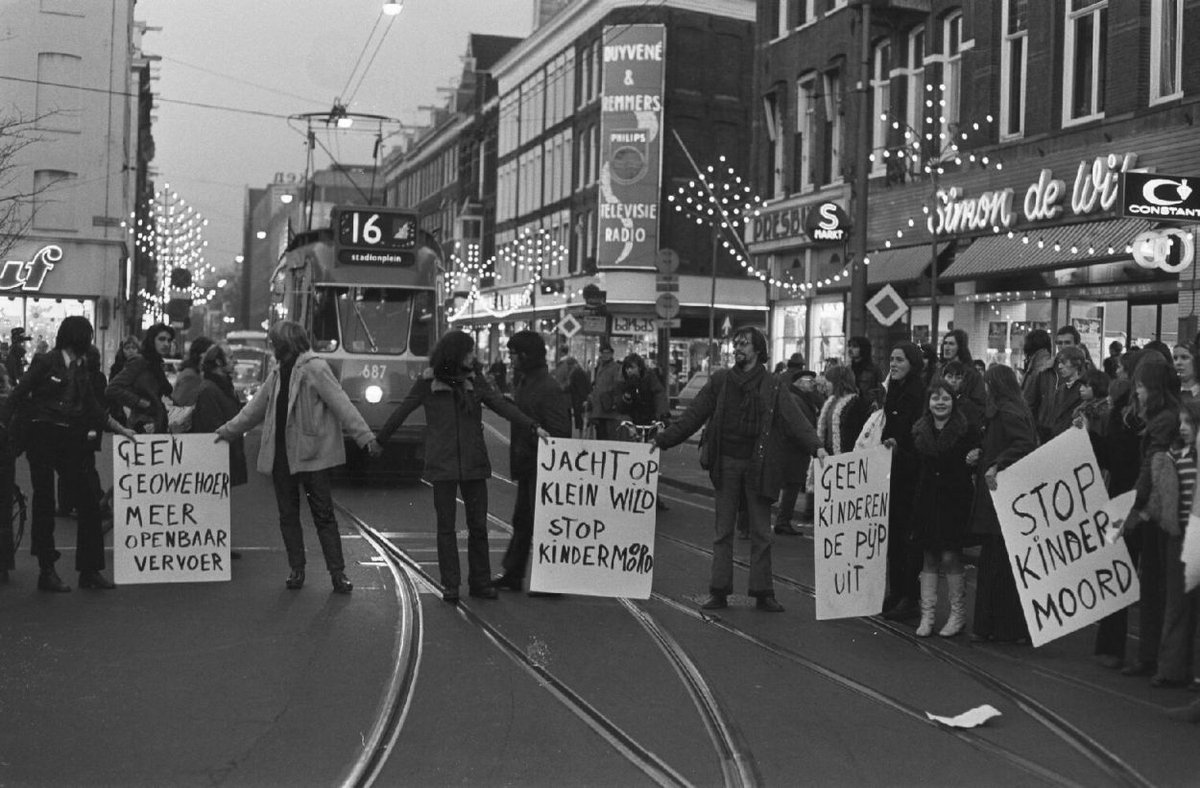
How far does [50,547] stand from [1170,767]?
751 cm

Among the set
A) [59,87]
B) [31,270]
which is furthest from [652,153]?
[31,270]

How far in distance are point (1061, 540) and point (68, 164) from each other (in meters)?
45.7

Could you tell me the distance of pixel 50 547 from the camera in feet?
36.3

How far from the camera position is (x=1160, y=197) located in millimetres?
18797

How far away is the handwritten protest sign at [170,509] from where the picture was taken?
11352 mm

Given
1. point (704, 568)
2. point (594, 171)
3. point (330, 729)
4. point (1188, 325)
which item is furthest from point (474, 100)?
point (330, 729)

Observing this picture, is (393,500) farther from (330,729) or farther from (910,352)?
(330,729)

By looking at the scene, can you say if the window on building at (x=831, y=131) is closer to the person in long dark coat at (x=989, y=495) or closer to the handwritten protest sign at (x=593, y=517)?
the handwritten protest sign at (x=593, y=517)

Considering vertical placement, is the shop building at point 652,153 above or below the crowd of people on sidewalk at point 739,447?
above

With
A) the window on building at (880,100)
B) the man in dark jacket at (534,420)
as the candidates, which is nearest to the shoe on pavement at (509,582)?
the man in dark jacket at (534,420)

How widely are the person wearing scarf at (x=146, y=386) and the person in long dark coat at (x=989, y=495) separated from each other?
693 centimetres

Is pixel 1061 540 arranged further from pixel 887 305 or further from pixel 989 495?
pixel 887 305

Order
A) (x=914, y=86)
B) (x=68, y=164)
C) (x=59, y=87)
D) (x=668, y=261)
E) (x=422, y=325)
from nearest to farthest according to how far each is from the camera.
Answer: (x=422, y=325) < (x=914, y=86) < (x=668, y=261) < (x=59, y=87) < (x=68, y=164)

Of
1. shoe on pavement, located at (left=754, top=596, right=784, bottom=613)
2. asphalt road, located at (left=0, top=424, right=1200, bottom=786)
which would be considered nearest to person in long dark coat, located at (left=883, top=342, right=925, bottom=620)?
asphalt road, located at (left=0, top=424, right=1200, bottom=786)
